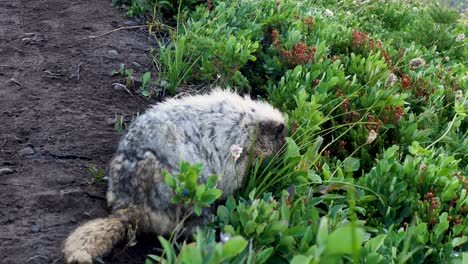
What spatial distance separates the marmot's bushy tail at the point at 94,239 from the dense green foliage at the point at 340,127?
1.89ft

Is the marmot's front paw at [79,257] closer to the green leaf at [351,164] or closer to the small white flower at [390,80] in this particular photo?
the green leaf at [351,164]

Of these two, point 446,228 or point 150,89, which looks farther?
point 150,89

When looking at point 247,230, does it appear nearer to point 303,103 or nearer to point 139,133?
point 139,133

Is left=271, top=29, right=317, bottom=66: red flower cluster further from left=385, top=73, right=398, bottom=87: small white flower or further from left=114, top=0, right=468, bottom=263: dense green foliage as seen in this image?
left=385, top=73, right=398, bottom=87: small white flower

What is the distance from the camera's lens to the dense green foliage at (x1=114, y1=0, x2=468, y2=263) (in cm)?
374

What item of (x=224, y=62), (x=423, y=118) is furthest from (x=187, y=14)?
(x=423, y=118)

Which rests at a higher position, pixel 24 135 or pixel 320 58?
pixel 320 58

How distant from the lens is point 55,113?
210 inches

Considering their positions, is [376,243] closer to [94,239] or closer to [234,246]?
[234,246]

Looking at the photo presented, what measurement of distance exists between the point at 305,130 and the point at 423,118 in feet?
4.81

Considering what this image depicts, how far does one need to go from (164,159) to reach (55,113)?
162 cm

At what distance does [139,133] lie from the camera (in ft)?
14.2

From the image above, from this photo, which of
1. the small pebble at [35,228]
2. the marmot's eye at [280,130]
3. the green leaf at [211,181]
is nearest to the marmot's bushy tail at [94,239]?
the small pebble at [35,228]

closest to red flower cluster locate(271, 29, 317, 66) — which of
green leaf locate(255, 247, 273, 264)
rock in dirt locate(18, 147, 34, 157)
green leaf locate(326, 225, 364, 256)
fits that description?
rock in dirt locate(18, 147, 34, 157)
